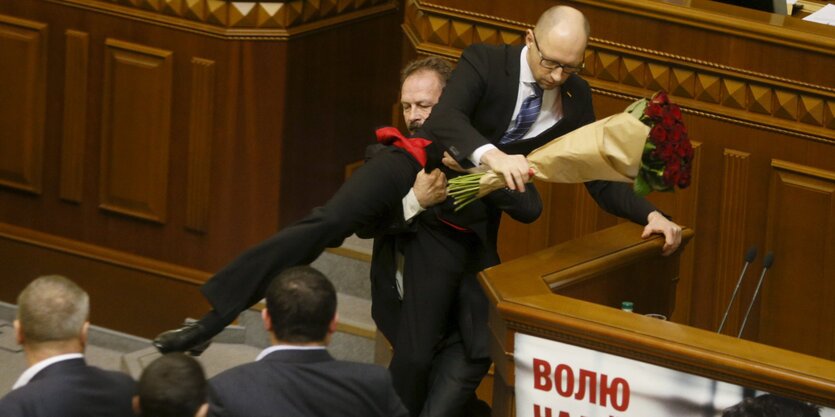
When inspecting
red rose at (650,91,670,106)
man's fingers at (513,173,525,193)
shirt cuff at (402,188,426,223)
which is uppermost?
red rose at (650,91,670,106)

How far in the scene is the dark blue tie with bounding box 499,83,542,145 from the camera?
4391 millimetres

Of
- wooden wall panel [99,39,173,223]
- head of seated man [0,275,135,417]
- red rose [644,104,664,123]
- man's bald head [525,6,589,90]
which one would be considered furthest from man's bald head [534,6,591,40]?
wooden wall panel [99,39,173,223]

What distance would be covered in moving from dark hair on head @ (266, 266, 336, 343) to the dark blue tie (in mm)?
1251

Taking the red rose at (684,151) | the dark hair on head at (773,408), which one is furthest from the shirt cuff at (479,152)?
the dark hair on head at (773,408)

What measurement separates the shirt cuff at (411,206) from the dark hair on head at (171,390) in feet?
4.35

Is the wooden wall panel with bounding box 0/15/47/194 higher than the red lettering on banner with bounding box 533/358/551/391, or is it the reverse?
the wooden wall panel with bounding box 0/15/47/194

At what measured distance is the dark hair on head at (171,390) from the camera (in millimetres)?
3090

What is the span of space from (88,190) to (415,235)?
230 centimetres

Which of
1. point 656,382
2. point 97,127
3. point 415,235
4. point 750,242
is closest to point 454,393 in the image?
point 415,235

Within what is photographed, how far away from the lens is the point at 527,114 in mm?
4406

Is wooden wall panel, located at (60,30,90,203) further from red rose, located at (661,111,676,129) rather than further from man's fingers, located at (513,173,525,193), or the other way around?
red rose, located at (661,111,676,129)

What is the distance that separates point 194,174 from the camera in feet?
20.1

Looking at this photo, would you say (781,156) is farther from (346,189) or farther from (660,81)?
(346,189)

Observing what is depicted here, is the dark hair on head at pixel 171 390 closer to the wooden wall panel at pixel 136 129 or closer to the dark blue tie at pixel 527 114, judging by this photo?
the dark blue tie at pixel 527 114
